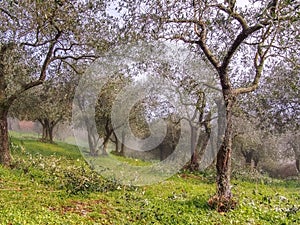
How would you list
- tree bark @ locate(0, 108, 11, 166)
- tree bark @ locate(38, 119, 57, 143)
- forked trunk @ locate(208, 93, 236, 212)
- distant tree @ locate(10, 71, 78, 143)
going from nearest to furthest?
forked trunk @ locate(208, 93, 236, 212)
tree bark @ locate(0, 108, 11, 166)
distant tree @ locate(10, 71, 78, 143)
tree bark @ locate(38, 119, 57, 143)

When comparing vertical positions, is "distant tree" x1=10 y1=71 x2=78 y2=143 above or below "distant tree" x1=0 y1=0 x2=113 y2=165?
below

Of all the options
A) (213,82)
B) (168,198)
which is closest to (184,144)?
(213,82)

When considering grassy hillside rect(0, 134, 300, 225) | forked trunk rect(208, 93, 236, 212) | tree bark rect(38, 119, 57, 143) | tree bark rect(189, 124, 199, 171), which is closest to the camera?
grassy hillside rect(0, 134, 300, 225)

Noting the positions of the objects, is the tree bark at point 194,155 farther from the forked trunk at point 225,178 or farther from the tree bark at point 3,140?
the tree bark at point 3,140

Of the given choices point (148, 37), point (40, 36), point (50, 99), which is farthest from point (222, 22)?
point (50, 99)

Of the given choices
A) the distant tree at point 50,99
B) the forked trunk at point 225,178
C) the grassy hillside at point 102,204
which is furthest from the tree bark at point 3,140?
the forked trunk at point 225,178

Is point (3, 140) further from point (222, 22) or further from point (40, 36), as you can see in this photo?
point (222, 22)

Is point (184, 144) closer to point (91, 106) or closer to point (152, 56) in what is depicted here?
point (91, 106)

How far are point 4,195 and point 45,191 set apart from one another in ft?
5.18

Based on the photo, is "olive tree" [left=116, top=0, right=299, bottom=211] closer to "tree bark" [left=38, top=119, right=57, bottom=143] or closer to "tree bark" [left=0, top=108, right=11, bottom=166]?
"tree bark" [left=0, top=108, right=11, bottom=166]

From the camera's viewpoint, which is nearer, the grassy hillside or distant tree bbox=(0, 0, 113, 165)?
the grassy hillside

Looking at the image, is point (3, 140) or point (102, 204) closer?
point (102, 204)

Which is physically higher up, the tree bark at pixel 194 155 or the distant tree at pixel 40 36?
the distant tree at pixel 40 36

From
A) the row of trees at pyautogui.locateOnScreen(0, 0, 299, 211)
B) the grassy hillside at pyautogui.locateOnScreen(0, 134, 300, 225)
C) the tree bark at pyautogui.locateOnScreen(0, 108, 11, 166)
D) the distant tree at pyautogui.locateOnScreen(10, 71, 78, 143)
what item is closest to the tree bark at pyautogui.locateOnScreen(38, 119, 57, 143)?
the distant tree at pyautogui.locateOnScreen(10, 71, 78, 143)
